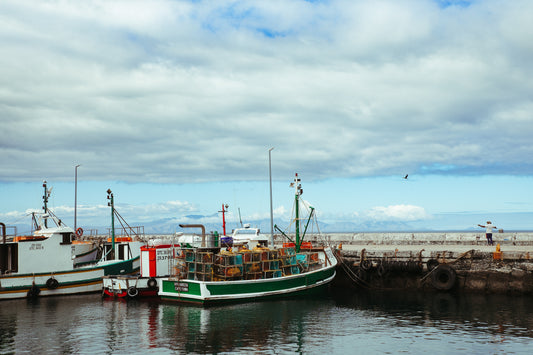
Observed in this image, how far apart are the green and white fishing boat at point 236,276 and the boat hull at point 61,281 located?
652 cm

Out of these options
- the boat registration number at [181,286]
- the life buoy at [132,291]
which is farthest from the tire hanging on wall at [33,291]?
the boat registration number at [181,286]

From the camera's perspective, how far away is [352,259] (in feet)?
126

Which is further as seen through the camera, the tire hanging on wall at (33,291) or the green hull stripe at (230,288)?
the tire hanging on wall at (33,291)

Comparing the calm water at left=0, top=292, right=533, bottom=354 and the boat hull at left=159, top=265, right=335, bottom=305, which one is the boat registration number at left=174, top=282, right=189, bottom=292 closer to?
the boat hull at left=159, top=265, right=335, bottom=305

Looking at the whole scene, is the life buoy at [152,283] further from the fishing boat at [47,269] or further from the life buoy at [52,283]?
the life buoy at [52,283]

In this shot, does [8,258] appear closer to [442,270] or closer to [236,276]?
[236,276]

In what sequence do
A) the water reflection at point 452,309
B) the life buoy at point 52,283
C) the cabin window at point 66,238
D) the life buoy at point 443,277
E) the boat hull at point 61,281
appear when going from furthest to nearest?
the cabin window at point 66,238 → the life buoy at point 52,283 → the boat hull at point 61,281 → the life buoy at point 443,277 → the water reflection at point 452,309

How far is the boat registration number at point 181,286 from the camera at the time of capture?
2973 centimetres

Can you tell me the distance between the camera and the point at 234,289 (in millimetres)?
29531

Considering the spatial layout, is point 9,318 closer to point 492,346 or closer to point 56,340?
point 56,340

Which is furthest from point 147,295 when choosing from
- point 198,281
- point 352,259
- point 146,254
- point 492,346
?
point 492,346

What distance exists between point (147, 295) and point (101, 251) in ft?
36.8

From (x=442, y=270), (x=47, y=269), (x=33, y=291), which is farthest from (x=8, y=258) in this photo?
(x=442, y=270)

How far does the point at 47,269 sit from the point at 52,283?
145 centimetres
